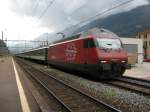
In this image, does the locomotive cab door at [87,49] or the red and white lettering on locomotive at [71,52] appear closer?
the locomotive cab door at [87,49]

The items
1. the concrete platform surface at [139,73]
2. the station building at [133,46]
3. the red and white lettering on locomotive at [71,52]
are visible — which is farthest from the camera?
the station building at [133,46]

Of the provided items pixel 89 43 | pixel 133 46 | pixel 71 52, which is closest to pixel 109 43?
pixel 89 43

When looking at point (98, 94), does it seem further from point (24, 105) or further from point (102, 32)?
point (102, 32)

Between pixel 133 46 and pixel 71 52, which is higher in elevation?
pixel 133 46

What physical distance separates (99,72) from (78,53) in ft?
10.4

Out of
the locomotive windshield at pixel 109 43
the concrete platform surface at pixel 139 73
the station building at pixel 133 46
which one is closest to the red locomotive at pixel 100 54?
the locomotive windshield at pixel 109 43

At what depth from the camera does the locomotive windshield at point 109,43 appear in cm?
1822

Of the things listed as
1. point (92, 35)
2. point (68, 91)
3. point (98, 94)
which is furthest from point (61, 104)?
point (92, 35)

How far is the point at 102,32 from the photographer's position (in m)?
19.4

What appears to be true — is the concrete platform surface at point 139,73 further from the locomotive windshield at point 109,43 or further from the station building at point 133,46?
the station building at point 133,46

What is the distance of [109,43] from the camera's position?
1862cm

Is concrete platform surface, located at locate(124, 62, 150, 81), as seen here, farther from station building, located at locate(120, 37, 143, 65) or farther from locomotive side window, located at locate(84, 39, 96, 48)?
station building, located at locate(120, 37, 143, 65)

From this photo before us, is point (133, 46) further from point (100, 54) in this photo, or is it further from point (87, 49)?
point (100, 54)

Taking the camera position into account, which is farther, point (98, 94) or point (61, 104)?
point (98, 94)
